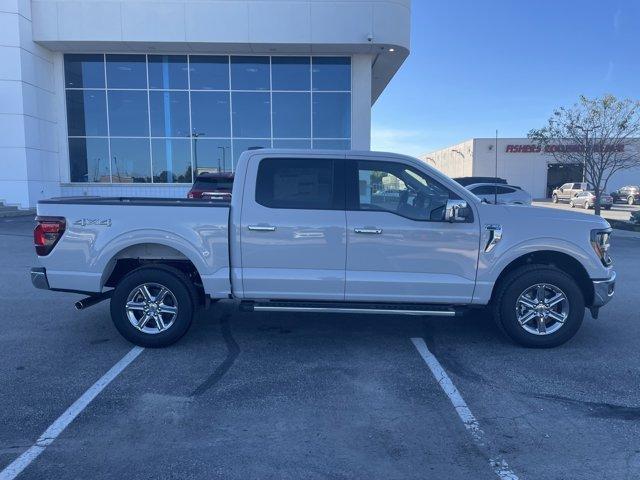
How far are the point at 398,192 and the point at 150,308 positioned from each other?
9.30 ft

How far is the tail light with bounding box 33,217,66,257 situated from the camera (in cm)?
509

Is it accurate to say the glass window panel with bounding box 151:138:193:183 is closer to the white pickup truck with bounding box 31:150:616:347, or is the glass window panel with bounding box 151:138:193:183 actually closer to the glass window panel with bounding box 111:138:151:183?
the glass window panel with bounding box 111:138:151:183

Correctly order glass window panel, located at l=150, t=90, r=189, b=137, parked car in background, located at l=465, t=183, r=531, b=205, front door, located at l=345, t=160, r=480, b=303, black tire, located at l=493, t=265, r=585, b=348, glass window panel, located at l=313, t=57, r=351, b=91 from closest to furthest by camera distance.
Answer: front door, located at l=345, t=160, r=480, b=303 → black tire, located at l=493, t=265, r=585, b=348 → parked car in background, located at l=465, t=183, r=531, b=205 → glass window panel, located at l=313, t=57, r=351, b=91 → glass window panel, located at l=150, t=90, r=189, b=137

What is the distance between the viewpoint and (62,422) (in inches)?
145

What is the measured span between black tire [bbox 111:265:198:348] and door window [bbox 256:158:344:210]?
1.20m

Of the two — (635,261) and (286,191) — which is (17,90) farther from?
(635,261)

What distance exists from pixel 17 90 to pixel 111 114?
3542 mm

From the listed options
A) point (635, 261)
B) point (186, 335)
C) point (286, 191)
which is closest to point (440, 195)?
point (286, 191)

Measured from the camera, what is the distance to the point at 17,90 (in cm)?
1998

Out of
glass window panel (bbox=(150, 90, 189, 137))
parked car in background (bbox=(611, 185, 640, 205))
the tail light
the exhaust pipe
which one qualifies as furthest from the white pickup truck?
parked car in background (bbox=(611, 185, 640, 205))

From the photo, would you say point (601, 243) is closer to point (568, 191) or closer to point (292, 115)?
point (292, 115)

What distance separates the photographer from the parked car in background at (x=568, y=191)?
128 ft

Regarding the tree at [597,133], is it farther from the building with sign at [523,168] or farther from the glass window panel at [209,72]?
the building with sign at [523,168]

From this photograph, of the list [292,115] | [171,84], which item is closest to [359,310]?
[292,115]
